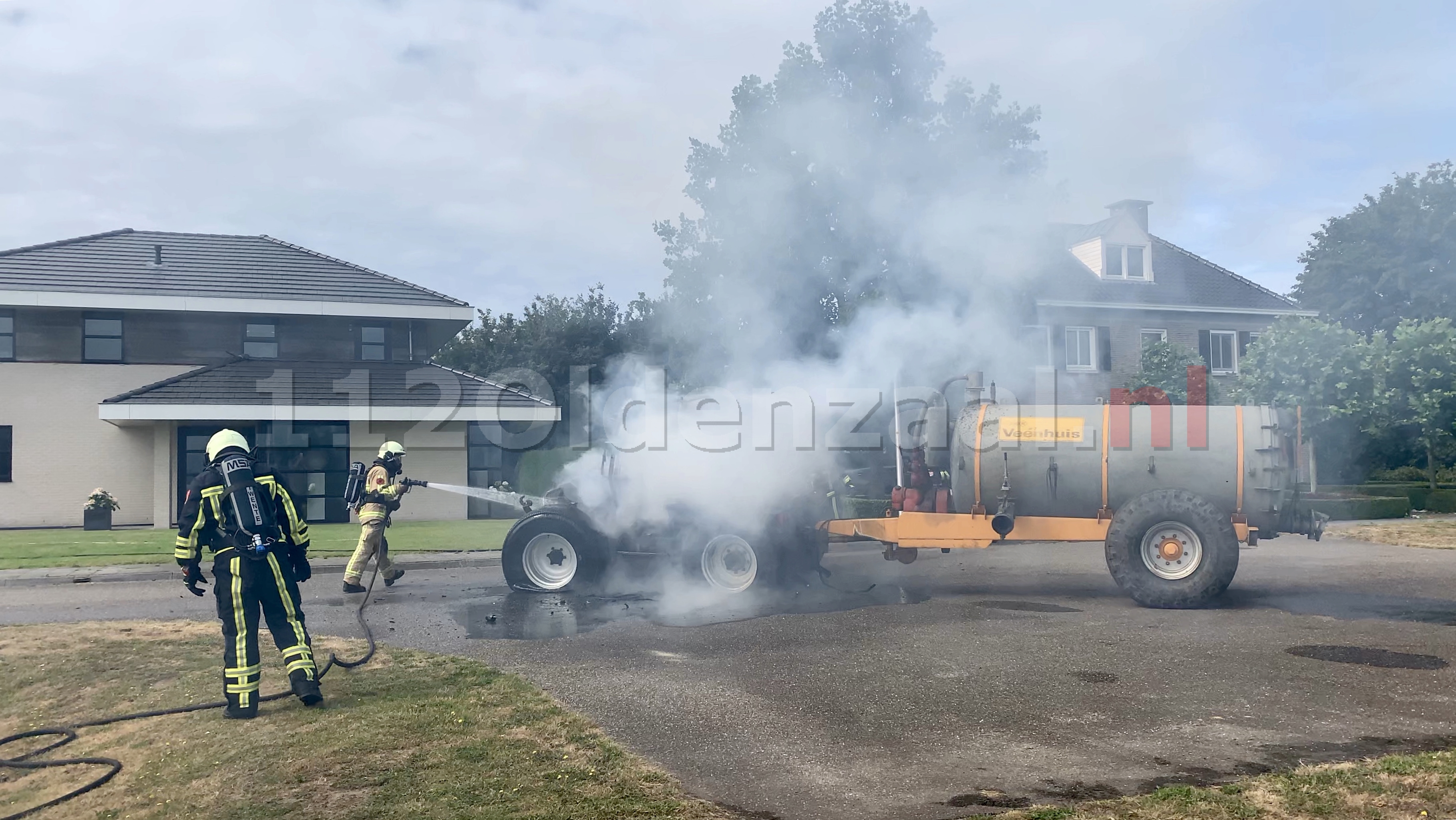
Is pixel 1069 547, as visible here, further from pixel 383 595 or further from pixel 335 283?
pixel 335 283

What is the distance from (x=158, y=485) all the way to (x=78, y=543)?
4225 mm

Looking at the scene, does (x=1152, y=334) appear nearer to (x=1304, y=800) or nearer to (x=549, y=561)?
(x=549, y=561)

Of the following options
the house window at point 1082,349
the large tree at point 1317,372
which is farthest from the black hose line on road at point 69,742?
the house window at point 1082,349

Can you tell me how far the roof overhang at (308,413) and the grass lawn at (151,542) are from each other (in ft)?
7.22

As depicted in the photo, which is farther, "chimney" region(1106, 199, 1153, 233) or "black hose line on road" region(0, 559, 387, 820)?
"chimney" region(1106, 199, 1153, 233)

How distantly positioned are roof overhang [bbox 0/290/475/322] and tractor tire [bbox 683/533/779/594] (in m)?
14.2

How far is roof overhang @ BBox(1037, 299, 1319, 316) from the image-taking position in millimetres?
26844

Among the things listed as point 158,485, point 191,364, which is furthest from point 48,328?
point 158,485

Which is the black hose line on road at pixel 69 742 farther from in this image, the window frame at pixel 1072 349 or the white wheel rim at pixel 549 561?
the window frame at pixel 1072 349

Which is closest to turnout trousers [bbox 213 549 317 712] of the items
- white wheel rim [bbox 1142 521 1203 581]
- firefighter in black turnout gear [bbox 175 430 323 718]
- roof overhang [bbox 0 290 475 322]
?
firefighter in black turnout gear [bbox 175 430 323 718]

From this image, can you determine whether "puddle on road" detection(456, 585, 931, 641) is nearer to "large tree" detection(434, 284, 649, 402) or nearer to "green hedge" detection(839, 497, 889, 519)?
"green hedge" detection(839, 497, 889, 519)

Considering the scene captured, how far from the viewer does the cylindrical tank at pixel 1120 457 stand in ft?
31.8

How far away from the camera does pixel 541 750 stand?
5.14 m

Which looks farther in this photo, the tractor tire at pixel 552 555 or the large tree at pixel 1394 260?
the large tree at pixel 1394 260
